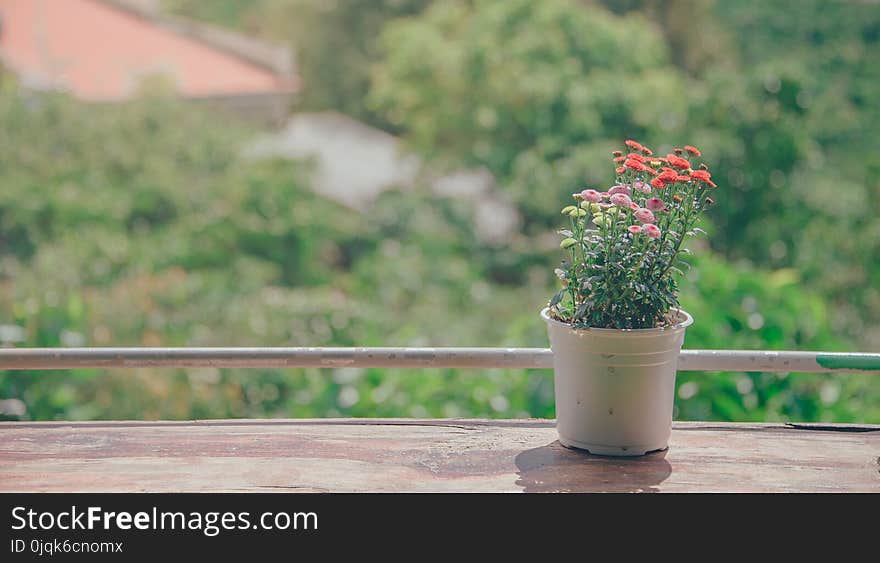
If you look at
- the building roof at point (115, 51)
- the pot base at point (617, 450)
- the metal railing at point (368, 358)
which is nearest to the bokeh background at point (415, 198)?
the building roof at point (115, 51)

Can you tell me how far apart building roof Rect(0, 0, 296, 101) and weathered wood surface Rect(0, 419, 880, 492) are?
8.20 metres

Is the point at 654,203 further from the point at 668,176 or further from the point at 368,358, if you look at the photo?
the point at 368,358

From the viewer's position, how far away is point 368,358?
4.34 ft

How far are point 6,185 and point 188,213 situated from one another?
1170 mm

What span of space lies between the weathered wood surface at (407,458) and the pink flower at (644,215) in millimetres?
298

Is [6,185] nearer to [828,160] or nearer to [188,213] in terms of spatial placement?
[188,213]

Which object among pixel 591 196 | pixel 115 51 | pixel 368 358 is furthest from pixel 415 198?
pixel 591 196

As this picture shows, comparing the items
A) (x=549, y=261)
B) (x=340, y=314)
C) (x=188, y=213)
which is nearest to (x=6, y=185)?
(x=188, y=213)

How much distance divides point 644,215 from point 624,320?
134mm

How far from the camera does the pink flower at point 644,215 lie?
1.16m

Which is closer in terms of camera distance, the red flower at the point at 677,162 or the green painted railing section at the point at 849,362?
the red flower at the point at 677,162

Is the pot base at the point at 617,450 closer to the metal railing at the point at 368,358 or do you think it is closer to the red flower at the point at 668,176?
the metal railing at the point at 368,358

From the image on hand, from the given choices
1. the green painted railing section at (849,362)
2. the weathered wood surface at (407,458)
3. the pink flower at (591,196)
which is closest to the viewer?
the weathered wood surface at (407,458)
